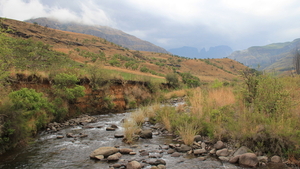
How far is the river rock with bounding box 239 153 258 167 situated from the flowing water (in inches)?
15.8

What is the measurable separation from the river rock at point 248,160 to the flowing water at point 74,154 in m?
0.40

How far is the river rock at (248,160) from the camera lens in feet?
21.1

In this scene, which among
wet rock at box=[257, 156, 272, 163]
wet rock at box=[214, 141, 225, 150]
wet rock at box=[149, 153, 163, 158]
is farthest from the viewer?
wet rock at box=[214, 141, 225, 150]

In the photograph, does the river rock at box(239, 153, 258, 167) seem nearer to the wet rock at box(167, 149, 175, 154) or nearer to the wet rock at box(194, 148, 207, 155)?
the wet rock at box(194, 148, 207, 155)

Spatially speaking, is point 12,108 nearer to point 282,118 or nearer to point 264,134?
point 264,134

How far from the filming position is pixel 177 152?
7.89 meters

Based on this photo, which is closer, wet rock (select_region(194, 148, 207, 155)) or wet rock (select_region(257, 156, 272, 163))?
wet rock (select_region(257, 156, 272, 163))

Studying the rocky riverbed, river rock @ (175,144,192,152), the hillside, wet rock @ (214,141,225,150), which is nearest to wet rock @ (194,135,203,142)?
the rocky riverbed

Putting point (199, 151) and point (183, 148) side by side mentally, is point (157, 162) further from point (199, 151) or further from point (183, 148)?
point (199, 151)

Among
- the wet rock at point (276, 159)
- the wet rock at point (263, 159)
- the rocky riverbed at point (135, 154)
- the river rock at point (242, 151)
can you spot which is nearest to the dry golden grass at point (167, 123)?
the rocky riverbed at point (135, 154)

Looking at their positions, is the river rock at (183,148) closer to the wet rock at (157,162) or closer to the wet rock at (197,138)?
the wet rock at (197,138)

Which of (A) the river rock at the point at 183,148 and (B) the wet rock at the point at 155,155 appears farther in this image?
(A) the river rock at the point at 183,148

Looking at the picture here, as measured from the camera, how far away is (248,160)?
6.53 metres

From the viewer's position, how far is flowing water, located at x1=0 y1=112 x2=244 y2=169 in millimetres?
6851
